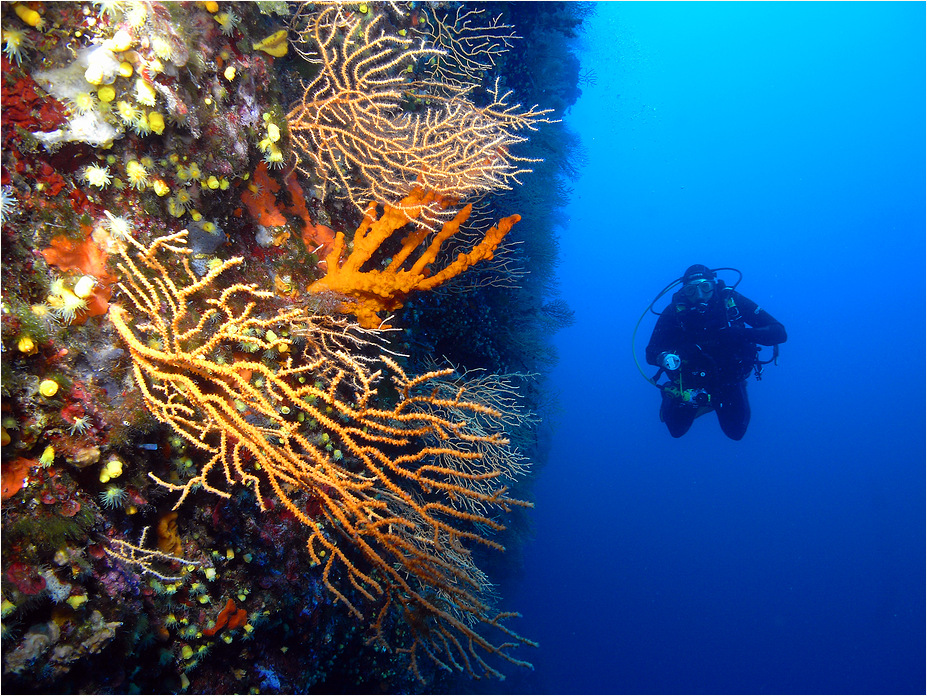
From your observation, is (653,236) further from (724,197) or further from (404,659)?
(404,659)

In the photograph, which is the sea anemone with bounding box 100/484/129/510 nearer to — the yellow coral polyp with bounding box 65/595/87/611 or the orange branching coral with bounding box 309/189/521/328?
the yellow coral polyp with bounding box 65/595/87/611

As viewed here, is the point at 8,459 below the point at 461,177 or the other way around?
below

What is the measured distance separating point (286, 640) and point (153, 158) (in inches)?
123

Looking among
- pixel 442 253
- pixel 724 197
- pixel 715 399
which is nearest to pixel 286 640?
pixel 442 253

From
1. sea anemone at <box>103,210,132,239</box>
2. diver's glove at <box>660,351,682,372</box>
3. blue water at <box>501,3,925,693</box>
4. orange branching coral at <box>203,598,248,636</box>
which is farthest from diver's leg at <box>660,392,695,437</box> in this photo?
sea anemone at <box>103,210,132,239</box>

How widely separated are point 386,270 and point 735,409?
390 inches

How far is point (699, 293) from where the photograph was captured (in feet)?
25.5

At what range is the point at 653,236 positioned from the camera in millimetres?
96188

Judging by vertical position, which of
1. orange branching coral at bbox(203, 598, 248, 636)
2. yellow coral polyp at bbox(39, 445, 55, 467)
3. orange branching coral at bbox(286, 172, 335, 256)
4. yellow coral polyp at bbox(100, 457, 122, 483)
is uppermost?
orange branching coral at bbox(286, 172, 335, 256)

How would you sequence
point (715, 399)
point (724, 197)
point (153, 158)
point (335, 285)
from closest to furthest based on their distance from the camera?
point (153, 158) < point (335, 285) < point (715, 399) < point (724, 197)

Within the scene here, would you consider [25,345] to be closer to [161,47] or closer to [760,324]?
[161,47]

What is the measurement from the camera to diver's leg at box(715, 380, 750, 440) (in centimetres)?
914

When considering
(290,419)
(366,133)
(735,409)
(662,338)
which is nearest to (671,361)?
(662,338)

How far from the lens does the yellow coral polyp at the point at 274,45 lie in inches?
92.0
